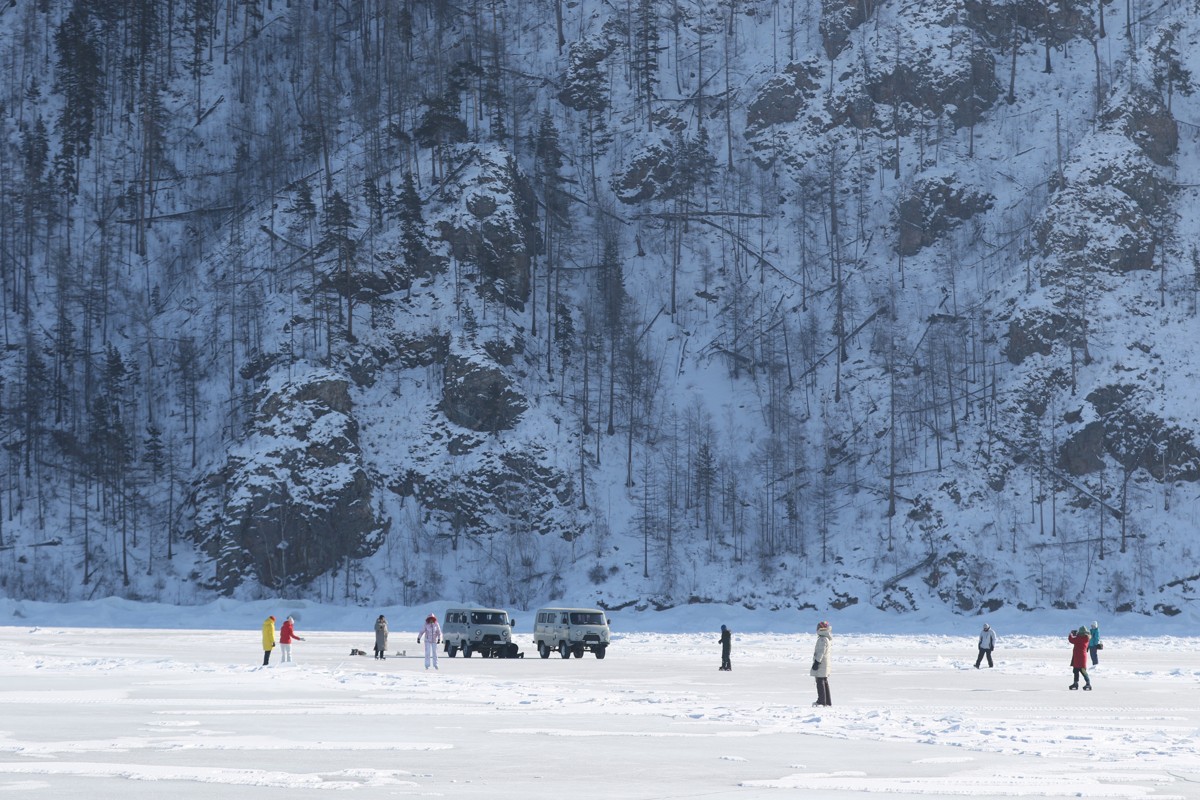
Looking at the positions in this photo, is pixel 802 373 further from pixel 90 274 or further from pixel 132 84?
pixel 132 84

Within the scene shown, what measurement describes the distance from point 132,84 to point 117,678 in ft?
322

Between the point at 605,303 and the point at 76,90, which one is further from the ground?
the point at 76,90

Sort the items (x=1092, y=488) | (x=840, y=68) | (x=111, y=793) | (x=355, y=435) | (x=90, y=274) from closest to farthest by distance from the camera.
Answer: (x=111, y=793) → (x=1092, y=488) → (x=355, y=435) → (x=90, y=274) → (x=840, y=68)

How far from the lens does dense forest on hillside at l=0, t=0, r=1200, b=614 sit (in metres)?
81.3

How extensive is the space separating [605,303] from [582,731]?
262 ft

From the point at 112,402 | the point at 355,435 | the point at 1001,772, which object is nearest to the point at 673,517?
the point at 355,435

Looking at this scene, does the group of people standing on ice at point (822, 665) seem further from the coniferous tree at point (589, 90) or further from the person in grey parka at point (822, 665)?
the coniferous tree at point (589, 90)

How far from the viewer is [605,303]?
9988 cm

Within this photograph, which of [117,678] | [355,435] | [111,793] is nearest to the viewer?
[111,793]

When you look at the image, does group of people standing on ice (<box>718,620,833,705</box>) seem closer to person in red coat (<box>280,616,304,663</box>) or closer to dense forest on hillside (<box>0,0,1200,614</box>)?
person in red coat (<box>280,616,304,663</box>)

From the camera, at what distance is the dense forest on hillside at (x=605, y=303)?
81.3m

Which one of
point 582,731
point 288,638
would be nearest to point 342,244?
point 288,638

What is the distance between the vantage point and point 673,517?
280 ft

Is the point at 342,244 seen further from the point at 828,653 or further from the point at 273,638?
the point at 828,653
